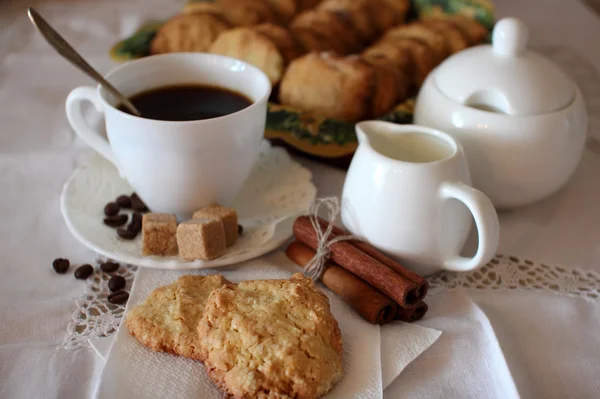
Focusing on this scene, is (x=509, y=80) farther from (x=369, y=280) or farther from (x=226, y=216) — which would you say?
(x=226, y=216)

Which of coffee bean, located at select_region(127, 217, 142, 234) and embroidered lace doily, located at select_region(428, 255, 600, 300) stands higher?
coffee bean, located at select_region(127, 217, 142, 234)

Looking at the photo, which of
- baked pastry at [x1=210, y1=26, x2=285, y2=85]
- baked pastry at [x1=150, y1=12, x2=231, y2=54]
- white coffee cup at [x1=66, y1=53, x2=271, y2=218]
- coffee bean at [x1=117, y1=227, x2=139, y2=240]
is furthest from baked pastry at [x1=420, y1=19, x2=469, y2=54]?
coffee bean at [x1=117, y1=227, x2=139, y2=240]

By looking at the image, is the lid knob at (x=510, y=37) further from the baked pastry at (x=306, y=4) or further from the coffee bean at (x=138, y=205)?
the baked pastry at (x=306, y=4)

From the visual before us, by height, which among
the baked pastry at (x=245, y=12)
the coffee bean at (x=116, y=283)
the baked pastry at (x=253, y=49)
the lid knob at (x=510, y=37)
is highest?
the lid knob at (x=510, y=37)

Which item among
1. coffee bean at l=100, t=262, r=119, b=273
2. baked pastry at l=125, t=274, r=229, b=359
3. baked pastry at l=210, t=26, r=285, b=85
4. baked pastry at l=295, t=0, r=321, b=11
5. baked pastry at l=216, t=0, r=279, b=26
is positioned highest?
baked pastry at l=210, t=26, r=285, b=85

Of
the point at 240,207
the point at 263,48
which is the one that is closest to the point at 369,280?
the point at 240,207

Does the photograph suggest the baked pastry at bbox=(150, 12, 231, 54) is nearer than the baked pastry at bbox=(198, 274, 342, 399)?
No

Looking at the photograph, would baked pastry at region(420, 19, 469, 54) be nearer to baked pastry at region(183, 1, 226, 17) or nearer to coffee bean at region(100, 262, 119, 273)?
baked pastry at region(183, 1, 226, 17)

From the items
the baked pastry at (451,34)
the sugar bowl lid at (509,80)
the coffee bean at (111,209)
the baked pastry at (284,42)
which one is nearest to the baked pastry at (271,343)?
the coffee bean at (111,209)

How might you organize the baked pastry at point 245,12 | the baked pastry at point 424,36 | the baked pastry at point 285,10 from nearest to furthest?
the baked pastry at point 424,36 < the baked pastry at point 245,12 < the baked pastry at point 285,10
